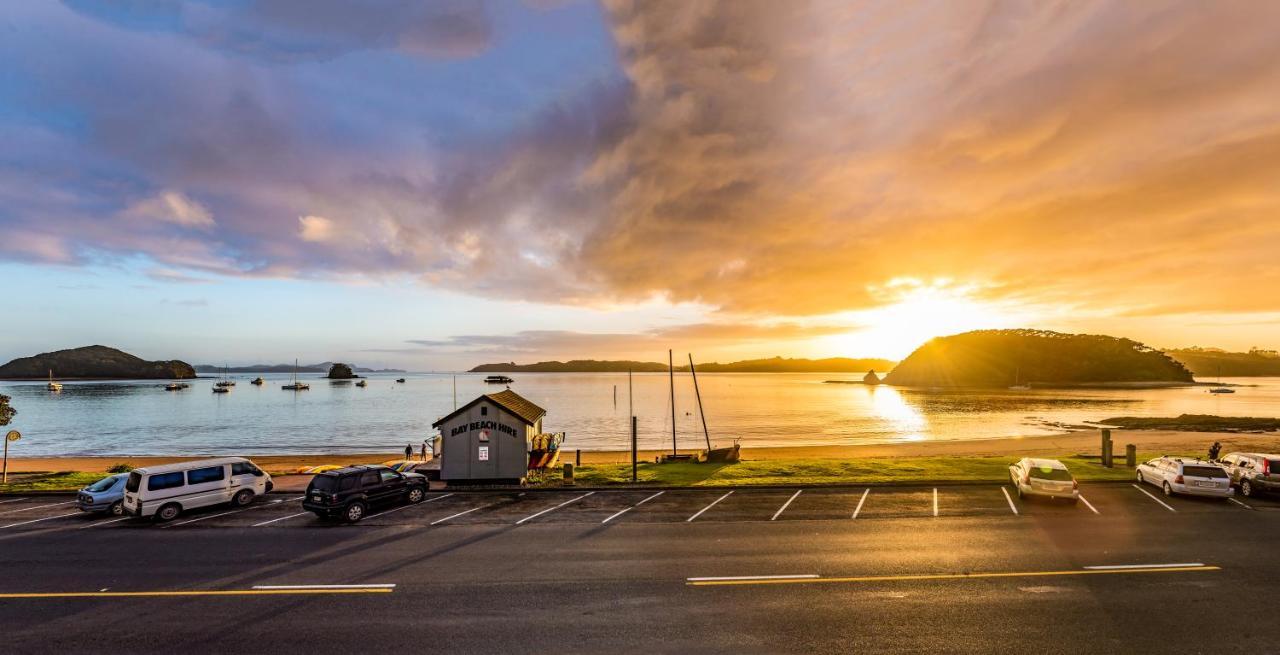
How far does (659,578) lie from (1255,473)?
2865cm

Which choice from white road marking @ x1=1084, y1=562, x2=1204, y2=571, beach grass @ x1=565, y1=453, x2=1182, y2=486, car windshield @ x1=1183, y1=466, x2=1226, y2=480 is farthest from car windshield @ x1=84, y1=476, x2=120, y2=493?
car windshield @ x1=1183, y1=466, x2=1226, y2=480

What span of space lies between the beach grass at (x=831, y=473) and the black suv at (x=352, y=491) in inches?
322

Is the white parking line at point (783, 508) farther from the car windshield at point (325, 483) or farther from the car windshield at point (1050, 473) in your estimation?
the car windshield at point (325, 483)

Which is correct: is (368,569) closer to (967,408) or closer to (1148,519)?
(1148,519)

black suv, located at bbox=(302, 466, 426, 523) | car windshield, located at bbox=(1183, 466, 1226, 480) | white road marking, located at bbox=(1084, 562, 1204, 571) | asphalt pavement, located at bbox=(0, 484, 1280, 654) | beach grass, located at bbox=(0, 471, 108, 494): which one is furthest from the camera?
beach grass, located at bbox=(0, 471, 108, 494)

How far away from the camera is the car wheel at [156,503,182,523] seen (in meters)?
21.9

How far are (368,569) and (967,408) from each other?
136 metres

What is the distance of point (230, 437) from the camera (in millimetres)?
76250

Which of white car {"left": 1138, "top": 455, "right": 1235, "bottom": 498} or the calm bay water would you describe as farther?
the calm bay water

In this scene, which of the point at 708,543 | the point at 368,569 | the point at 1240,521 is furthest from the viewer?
the point at 1240,521

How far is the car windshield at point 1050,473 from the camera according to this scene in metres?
23.0

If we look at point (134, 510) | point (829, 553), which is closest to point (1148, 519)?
point (829, 553)

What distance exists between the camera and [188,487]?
891 inches

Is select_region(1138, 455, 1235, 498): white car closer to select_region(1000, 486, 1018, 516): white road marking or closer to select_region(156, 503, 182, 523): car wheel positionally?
select_region(1000, 486, 1018, 516): white road marking
